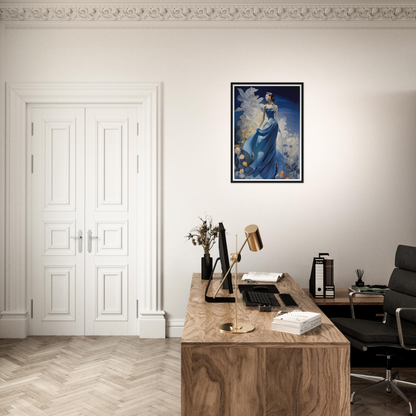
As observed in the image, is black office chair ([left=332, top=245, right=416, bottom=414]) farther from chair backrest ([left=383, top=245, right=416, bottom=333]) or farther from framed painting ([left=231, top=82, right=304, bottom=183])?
framed painting ([left=231, top=82, right=304, bottom=183])

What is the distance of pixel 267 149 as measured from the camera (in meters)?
4.04

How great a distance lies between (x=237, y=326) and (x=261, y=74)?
2856 millimetres

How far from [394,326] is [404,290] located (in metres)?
0.28

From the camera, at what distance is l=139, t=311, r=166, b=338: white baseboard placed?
4047mm

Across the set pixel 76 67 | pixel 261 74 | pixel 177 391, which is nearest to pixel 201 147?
pixel 261 74

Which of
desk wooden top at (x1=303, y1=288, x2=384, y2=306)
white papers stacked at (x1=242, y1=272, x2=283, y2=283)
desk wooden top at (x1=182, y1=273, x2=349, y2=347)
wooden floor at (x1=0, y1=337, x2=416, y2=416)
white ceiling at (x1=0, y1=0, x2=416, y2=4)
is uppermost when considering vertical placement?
white ceiling at (x1=0, y1=0, x2=416, y2=4)

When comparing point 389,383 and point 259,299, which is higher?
point 259,299

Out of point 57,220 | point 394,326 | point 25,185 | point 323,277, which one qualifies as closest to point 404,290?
point 394,326

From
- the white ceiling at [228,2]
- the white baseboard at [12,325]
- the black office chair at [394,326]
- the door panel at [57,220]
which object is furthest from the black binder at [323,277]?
the white baseboard at [12,325]

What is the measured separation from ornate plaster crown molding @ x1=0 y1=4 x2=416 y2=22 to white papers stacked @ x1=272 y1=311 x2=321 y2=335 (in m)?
3.17

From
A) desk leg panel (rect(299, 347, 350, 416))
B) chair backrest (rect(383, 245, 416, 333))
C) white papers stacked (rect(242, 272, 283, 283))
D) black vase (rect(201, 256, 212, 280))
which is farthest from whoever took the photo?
black vase (rect(201, 256, 212, 280))

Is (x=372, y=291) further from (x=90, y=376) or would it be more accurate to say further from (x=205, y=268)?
(x=90, y=376)

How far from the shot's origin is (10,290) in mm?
4070

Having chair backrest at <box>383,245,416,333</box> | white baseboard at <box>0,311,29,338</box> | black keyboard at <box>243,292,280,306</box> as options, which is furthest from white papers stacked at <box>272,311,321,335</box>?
white baseboard at <box>0,311,29,338</box>
